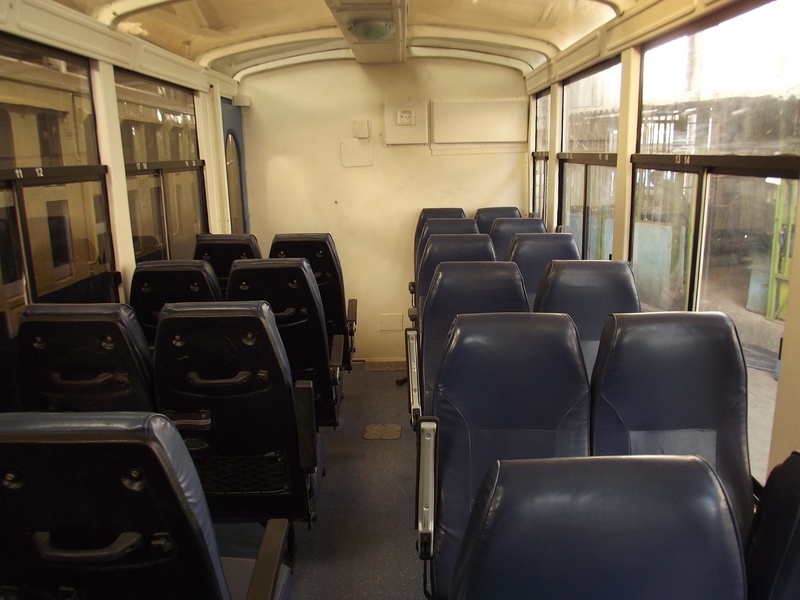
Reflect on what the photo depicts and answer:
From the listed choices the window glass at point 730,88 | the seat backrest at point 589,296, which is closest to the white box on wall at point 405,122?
the window glass at point 730,88

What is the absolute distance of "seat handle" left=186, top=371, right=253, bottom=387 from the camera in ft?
6.44

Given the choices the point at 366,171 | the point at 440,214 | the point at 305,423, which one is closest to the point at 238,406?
the point at 305,423

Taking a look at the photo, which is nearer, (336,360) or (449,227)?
(336,360)

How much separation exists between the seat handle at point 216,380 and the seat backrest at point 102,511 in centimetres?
89

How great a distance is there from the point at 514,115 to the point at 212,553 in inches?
248

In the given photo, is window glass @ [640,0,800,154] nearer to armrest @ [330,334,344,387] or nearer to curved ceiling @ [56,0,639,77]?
curved ceiling @ [56,0,639,77]

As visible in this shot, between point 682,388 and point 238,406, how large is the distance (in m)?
1.39

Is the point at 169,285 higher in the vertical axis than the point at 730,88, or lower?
lower

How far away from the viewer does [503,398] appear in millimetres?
1901

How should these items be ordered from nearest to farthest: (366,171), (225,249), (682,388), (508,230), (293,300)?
(682,388), (293,300), (225,249), (508,230), (366,171)

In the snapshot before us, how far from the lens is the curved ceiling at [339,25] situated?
379 cm

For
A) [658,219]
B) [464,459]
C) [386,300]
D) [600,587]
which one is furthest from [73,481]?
[386,300]

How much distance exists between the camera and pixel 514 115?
21.9 ft

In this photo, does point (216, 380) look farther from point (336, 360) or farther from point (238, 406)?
point (336, 360)
